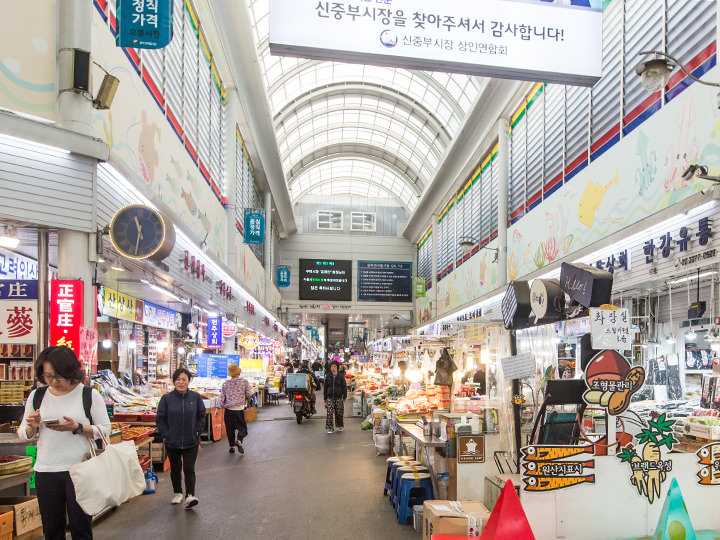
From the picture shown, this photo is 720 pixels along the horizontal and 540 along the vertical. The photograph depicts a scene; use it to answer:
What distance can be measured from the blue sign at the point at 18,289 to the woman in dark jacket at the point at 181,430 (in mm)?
1796

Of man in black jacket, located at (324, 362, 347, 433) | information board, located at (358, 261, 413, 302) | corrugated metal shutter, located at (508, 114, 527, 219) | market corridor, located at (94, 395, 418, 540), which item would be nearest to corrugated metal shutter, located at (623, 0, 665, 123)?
corrugated metal shutter, located at (508, 114, 527, 219)

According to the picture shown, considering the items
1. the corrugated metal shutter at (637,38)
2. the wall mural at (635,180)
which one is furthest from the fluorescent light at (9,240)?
the corrugated metal shutter at (637,38)

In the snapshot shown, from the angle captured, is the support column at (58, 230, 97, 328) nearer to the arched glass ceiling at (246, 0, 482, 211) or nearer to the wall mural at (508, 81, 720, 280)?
the wall mural at (508, 81, 720, 280)

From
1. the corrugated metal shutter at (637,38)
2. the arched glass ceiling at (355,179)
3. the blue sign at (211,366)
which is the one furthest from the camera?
the arched glass ceiling at (355,179)

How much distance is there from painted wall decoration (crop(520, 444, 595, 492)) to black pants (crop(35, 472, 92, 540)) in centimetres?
297

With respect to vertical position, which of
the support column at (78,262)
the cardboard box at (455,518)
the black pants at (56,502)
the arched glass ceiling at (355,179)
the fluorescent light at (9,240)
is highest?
the arched glass ceiling at (355,179)

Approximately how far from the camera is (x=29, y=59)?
206 inches

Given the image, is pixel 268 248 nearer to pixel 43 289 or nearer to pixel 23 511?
pixel 43 289

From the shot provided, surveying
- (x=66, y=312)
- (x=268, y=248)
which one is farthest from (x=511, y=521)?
(x=268, y=248)

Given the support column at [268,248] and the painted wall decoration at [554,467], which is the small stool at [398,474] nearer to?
the painted wall decoration at [554,467]

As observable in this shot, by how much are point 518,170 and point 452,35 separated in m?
8.86

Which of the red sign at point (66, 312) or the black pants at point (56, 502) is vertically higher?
the red sign at point (66, 312)

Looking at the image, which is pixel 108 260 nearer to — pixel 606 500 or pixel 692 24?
pixel 606 500

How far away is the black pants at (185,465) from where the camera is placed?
20.8 ft
